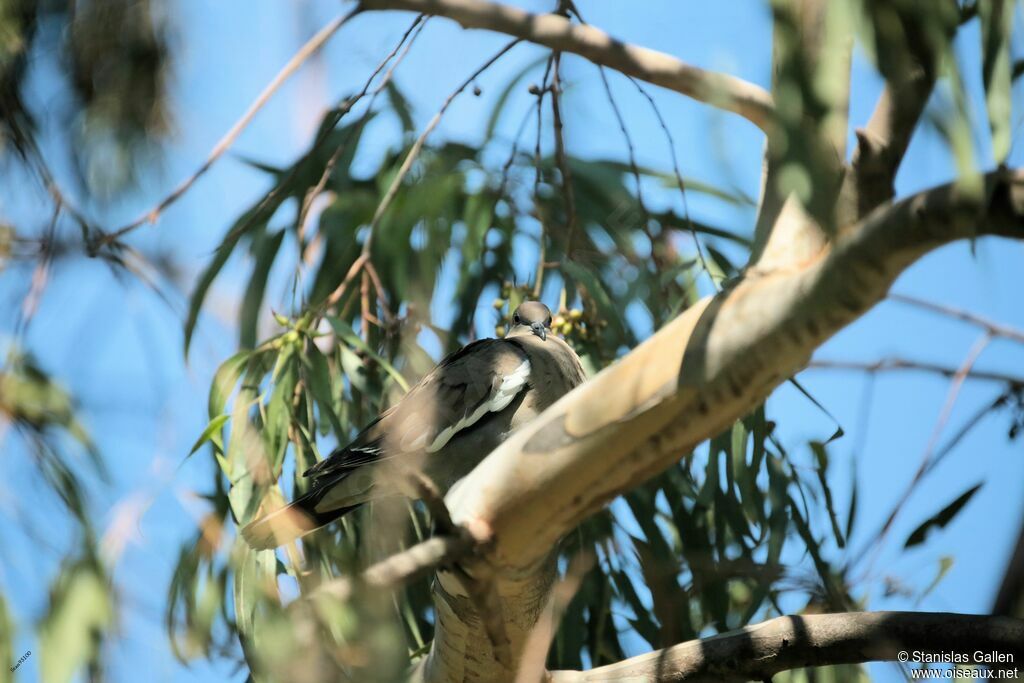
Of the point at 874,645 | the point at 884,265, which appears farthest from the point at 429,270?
the point at 884,265

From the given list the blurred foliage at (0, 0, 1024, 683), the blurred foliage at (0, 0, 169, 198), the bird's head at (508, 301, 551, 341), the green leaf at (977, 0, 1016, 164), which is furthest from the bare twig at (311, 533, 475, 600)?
the bird's head at (508, 301, 551, 341)

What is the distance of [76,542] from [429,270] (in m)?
0.95

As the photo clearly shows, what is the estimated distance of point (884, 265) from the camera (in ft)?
3.59

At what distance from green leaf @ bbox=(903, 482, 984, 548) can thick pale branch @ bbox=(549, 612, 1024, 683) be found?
0.31m

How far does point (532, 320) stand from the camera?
94.0 inches

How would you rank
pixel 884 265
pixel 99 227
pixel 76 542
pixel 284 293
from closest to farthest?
1. pixel 884 265
2. pixel 76 542
3. pixel 99 227
4. pixel 284 293

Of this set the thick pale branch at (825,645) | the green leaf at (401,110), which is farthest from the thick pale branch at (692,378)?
the green leaf at (401,110)

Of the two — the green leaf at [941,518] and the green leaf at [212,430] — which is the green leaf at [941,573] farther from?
the green leaf at [212,430]

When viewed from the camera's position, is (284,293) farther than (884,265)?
Yes

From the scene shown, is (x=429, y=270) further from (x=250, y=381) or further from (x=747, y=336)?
(x=747, y=336)

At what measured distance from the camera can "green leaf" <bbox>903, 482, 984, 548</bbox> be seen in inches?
76.6

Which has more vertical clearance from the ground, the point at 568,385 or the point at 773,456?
the point at 568,385

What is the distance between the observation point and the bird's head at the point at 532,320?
2.38m

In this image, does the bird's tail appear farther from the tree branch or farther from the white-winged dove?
the tree branch
